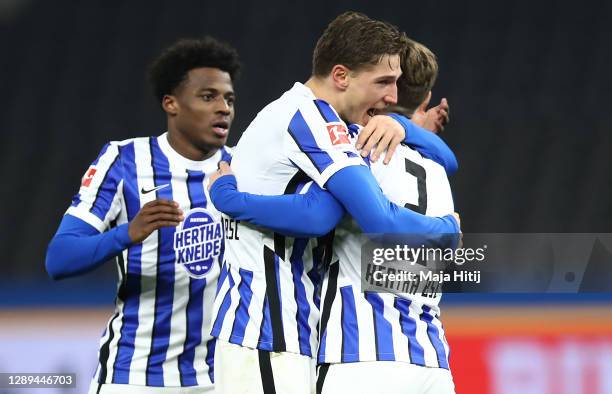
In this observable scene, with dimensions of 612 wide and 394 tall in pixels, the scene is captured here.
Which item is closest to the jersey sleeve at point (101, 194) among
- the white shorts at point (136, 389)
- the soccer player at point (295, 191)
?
the white shorts at point (136, 389)

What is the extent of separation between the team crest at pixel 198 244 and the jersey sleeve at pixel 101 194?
260mm

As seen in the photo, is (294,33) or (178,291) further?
(294,33)

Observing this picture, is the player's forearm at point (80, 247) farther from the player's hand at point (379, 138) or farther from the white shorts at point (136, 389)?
the player's hand at point (379, 138)

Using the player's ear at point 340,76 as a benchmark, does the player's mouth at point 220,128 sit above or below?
below

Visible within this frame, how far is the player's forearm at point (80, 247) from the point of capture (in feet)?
10.9

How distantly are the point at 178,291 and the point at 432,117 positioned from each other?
44.5 inches

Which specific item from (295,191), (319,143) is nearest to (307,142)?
(319,143)

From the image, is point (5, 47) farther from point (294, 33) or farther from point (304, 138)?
point (304, 138)

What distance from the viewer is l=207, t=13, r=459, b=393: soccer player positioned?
2623 millimetres

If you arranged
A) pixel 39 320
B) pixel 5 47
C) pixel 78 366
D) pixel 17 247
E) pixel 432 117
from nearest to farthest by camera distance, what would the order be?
pixel 432 117, pixel 78 366, pixel 39 320, pixel 17 247, pixel 5 47

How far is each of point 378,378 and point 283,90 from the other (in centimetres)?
400

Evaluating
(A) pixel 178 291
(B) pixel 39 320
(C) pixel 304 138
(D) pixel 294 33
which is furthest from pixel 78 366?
(D) pixel 294 33

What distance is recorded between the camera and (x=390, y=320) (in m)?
2.63

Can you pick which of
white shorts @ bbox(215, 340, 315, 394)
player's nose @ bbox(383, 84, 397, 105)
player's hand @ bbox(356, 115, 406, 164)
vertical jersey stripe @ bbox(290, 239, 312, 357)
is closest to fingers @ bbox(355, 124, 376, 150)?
player's hand @ bbox(356, 115, 406, 164)
